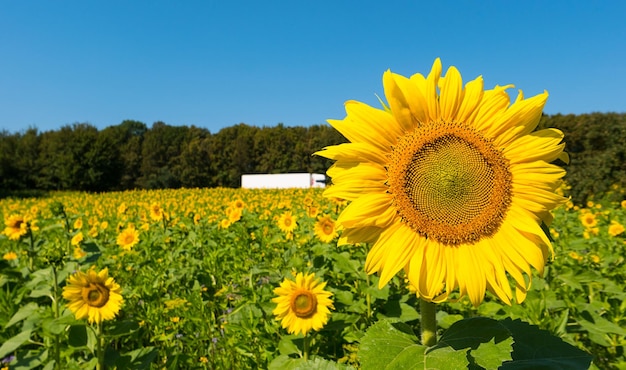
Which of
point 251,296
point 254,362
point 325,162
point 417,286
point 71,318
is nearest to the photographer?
point 417,286

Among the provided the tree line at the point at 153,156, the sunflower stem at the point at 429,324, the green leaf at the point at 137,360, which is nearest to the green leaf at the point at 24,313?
the green leaf at the point at 137,360

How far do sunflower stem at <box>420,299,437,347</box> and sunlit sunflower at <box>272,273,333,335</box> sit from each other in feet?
5.03

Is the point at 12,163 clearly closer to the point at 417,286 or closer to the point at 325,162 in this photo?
the point at 325,162

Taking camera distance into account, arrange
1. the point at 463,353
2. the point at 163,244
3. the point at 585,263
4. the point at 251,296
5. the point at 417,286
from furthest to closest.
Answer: the point at 163,244, the point at 585,263, the point at 251,296, the point at 417,286, the point at 463,353

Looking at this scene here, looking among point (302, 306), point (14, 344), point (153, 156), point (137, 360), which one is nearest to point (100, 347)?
point (137, 360)

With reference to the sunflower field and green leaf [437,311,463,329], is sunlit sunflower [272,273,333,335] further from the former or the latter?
green leaf [437,311,463,329]

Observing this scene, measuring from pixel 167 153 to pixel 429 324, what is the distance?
1786 inches

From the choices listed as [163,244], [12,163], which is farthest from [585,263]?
[12,163]

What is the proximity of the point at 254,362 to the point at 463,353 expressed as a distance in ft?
7.70

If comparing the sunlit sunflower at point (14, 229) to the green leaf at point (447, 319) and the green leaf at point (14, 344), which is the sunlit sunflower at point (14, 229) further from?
the green leaf at point (447, 319)

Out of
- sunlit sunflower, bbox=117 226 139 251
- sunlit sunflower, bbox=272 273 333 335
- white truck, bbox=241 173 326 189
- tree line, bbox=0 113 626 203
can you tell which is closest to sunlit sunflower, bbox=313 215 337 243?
sunlit sunflower, bbox=272 273 333 335

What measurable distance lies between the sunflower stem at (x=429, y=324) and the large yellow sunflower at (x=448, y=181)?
0.21 feet

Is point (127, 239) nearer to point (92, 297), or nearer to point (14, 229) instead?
point (14, 229)

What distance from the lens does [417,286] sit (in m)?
1.08
